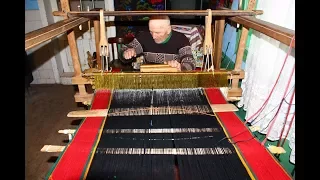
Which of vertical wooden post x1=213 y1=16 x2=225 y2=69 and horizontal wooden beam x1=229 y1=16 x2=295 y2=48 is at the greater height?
horizontal wooden beam x1=229 y1=16 x2=295 y2=48

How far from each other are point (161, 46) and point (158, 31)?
0.95 feet

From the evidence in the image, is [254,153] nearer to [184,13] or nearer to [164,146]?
[164,146]

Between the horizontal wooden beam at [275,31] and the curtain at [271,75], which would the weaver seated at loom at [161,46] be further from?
the horizontal wooden beam at [275,31]

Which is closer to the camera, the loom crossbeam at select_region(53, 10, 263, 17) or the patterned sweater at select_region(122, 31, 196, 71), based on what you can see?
the loom crossbeam at select_region(53, 10, 263, 17)

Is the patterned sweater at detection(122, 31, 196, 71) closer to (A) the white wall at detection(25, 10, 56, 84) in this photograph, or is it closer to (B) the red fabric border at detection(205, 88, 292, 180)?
(B) the red fabric border at detection(205, 88, 292, 180)

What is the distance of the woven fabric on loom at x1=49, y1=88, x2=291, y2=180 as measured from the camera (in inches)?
54.3

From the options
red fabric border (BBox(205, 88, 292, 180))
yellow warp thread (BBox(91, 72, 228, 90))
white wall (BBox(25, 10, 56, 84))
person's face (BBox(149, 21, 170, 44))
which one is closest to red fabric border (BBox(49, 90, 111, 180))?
yellow warp thread (BBox(91, 72, 228, 90))

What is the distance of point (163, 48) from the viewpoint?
10.4ft

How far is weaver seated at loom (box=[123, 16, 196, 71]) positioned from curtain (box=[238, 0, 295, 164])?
0.75m

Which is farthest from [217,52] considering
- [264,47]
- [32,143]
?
[32,143]

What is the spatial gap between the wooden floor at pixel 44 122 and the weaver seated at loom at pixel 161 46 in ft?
6.21

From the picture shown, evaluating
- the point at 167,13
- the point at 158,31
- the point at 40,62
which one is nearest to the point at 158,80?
the point at 167,13
